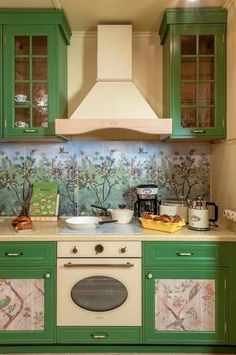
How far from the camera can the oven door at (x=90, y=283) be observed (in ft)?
6.81

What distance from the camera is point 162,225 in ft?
7.18

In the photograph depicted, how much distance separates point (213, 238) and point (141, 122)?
0.93 meters

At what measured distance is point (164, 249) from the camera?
2.08m

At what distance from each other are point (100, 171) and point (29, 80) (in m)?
0.94

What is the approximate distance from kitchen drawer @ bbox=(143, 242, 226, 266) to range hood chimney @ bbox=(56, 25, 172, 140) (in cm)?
79

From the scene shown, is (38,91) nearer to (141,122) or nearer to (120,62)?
(120,62)

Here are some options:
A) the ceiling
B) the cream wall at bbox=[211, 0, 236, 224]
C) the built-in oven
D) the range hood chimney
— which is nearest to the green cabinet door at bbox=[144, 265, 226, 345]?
the built-in oven

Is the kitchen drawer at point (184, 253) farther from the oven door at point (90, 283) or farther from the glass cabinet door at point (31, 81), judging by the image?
→ the glass cabinet door at point (31, 81)

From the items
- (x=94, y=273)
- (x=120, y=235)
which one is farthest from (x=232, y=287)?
(x=94, y=273)

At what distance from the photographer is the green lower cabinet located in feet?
6.81

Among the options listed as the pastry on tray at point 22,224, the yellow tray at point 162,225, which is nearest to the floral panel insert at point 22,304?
the pastry on tray at point 22,224

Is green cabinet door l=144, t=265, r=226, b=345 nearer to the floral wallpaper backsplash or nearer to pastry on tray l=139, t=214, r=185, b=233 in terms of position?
pastry on tray l=139, t=214, r=185, b=233

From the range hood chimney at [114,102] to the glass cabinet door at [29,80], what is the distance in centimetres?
25

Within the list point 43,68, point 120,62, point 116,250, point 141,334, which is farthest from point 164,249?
point 43,68
